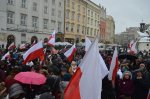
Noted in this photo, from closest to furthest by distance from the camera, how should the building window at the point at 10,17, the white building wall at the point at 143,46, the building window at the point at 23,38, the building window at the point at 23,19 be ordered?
the building window at the point at 10,17, the building window at the point at 23,38, the building window at the point at 23,19, the white building wall at the point at 143,46

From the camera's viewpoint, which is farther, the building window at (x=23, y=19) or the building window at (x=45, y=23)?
the building window at (x=45, y=23)

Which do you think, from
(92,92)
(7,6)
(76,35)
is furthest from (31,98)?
(76,35)

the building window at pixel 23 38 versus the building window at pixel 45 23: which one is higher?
the building window at pixel 45 23

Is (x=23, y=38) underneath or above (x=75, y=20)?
underneath

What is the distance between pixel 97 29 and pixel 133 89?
72859 mm

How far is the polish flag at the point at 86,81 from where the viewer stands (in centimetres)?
467

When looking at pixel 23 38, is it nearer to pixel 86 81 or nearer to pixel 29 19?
pixel 29 19

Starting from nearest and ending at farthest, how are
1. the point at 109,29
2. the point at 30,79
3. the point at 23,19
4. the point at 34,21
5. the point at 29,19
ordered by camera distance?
the point at 30,79, the point at 23,19, the point at 29,19, the point at 34,21, the point at 109,29

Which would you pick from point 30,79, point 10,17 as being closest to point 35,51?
point 30,79

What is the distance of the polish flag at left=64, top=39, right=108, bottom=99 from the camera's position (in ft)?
15.3

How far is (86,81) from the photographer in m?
4.87

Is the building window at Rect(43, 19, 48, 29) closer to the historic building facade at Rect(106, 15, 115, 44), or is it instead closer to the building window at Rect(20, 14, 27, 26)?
the building window at Rect(20, 14, 27, 26)

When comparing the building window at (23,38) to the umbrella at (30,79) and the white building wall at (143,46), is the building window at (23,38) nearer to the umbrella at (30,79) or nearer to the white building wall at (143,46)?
the white building wall at (143,46)

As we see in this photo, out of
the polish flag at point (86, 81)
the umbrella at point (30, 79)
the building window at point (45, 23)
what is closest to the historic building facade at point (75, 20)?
the building window at point (45, 23)
